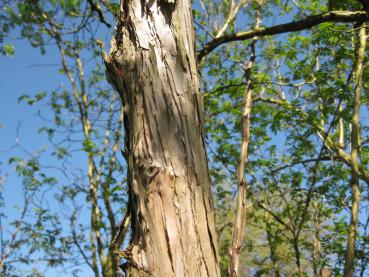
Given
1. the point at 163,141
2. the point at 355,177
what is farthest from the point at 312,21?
the point at 355,177

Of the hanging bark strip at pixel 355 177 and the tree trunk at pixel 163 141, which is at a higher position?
the hanging bark strip at pixel 355 177

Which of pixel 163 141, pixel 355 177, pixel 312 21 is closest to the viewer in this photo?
pixel 163 141

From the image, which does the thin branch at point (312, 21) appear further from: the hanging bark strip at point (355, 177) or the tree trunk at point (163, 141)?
the hanging bark strip at point (355, 177)

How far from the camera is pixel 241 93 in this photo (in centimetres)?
773

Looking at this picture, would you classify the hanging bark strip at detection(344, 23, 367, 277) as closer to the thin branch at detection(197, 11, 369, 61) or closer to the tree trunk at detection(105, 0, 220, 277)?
the thin branch at detection(197, 11, 369, 61)

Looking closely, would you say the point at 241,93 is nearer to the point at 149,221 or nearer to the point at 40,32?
the point at 40,32

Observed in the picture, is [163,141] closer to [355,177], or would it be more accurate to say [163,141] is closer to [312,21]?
[312,21]

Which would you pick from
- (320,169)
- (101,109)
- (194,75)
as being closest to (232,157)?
(320,169)

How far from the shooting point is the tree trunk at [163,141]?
1.02 metres

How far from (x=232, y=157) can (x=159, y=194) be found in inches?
262

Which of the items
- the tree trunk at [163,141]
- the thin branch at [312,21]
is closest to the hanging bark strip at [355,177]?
the thin branch at [312,21]

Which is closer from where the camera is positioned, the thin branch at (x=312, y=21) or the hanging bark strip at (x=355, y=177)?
the thin branch at (x=312, y=21)

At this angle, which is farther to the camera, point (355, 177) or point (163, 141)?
point (355, 177)

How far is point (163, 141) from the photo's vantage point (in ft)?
3.69
